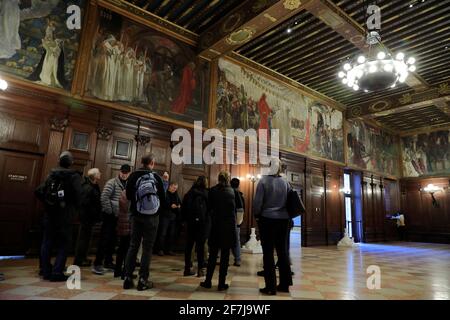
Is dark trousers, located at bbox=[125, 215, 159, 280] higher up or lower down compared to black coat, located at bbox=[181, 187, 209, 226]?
lower down

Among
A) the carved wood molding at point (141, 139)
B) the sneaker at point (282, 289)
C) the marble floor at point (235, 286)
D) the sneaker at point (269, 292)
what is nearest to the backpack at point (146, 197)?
the marble floor at point (235, 286)

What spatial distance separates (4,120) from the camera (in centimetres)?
571

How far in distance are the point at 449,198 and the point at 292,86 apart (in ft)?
33.9

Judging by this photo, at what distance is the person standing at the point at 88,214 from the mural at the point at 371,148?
38.5 ft

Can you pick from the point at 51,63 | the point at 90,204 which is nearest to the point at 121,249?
the point at 90,204

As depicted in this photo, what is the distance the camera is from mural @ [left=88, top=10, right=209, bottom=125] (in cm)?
699

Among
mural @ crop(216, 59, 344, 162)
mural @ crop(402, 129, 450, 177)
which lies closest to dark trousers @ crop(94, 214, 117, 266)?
mural @ crop(216, 59, 344, 162)

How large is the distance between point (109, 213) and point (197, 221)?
1297 mm

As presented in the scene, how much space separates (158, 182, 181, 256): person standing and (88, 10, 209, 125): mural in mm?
2528

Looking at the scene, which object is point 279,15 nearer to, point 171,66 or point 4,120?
point 171,66

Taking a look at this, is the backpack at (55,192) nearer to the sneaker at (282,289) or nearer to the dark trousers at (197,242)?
the dark trousers at (197,242)

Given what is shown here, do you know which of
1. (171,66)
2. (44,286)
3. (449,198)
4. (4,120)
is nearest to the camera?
(44,286)

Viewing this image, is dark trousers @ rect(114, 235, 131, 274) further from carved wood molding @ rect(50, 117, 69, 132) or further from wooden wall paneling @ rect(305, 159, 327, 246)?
wooden wall paneling @ rect(305, 159, 327, 246)
